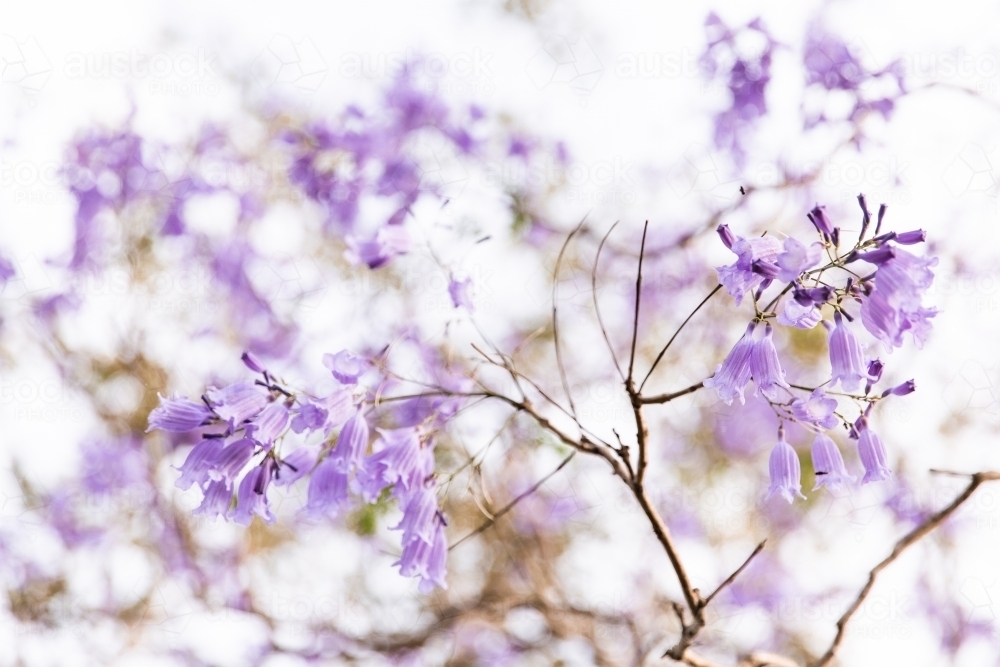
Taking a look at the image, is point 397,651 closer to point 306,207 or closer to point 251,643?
point 251,643

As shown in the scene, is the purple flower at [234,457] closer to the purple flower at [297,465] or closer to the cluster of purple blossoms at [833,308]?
the purple flower at [297,465]

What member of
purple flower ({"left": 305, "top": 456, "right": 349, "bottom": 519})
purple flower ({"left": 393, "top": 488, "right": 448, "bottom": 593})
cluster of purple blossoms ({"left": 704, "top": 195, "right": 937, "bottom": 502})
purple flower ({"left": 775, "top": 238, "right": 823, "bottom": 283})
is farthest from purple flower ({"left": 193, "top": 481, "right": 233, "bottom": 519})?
purple flower ({"left": 775, "top": 238, "right": 823, "bottom": 283})

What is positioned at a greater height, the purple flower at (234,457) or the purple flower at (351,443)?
the purple flower at (351,443)

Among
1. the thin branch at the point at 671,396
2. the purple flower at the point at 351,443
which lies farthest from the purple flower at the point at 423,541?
the thin branch at the point at 671,396

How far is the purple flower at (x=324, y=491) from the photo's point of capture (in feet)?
3.91

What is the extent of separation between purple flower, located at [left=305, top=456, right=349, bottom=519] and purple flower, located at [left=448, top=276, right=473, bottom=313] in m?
0.35

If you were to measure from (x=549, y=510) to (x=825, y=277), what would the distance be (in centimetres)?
255

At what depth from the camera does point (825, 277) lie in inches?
38.4

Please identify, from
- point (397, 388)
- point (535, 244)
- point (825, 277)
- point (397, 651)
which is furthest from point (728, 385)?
point (535, 244)

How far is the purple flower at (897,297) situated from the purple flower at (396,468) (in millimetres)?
632

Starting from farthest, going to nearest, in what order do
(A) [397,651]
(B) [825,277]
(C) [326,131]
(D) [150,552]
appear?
(D) [150,552]
(C) [326,131]
(A) [397,651]
(B) [825,277]

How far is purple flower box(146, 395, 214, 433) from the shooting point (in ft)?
3.69

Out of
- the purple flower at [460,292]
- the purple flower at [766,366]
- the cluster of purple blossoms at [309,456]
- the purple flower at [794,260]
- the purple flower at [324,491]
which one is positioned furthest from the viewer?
the purple flower at [460,292]

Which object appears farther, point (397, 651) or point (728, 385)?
point (397, 651)
